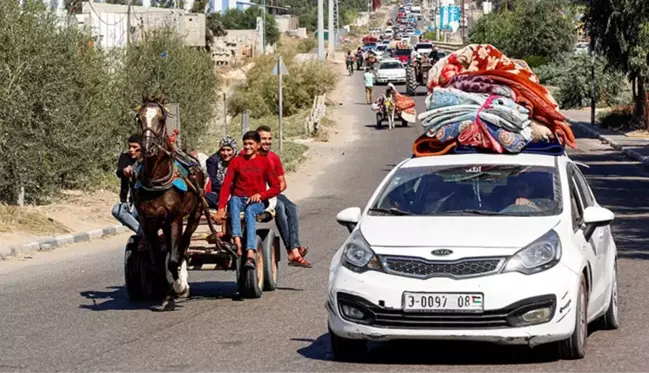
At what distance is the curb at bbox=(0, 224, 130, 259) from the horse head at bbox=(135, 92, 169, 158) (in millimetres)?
7778

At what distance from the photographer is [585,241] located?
→ 1043 centimetres

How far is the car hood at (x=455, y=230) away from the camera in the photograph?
9734 millimetres

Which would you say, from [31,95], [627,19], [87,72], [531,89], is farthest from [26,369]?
[627,19]

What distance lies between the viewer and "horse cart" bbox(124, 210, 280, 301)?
549 inches

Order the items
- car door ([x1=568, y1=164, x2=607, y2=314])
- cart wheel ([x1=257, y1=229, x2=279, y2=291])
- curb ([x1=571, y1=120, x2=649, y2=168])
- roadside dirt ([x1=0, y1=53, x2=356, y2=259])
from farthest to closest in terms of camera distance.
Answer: curb ([x1=571, y1=120, x2=649, y2=168]), roadside dirt ([x1=0, y1=53, x2=356, y2=259]), cart wheel ([x1=257, y1=229, x2=279, y2=291]), car door ([x1=568, y1=164, x2=607, y2=314])

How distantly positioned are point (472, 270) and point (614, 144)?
3586cm

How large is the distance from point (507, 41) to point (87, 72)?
63.5 m

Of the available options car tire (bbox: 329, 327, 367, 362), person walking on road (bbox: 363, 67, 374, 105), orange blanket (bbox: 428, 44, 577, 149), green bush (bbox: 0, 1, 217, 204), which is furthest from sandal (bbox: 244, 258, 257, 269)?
person walking on road (bbox: 363, 67, 374, 105)

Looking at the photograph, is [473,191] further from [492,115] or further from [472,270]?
[492,115]

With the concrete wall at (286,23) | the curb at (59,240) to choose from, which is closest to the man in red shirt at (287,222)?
the curb at (59,240)

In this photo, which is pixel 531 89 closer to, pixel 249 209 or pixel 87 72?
pixel 249 209

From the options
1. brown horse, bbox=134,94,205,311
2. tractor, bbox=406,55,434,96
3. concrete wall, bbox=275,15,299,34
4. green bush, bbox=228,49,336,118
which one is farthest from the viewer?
concrete wall, bbox=275,15,299,34

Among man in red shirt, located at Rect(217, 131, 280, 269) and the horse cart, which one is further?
man in red shirt, located at Rect(217, 131, 280, 269)

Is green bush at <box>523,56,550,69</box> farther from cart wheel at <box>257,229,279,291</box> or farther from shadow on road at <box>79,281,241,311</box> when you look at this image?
cart wheel at <box>257,229,279,291</box>
